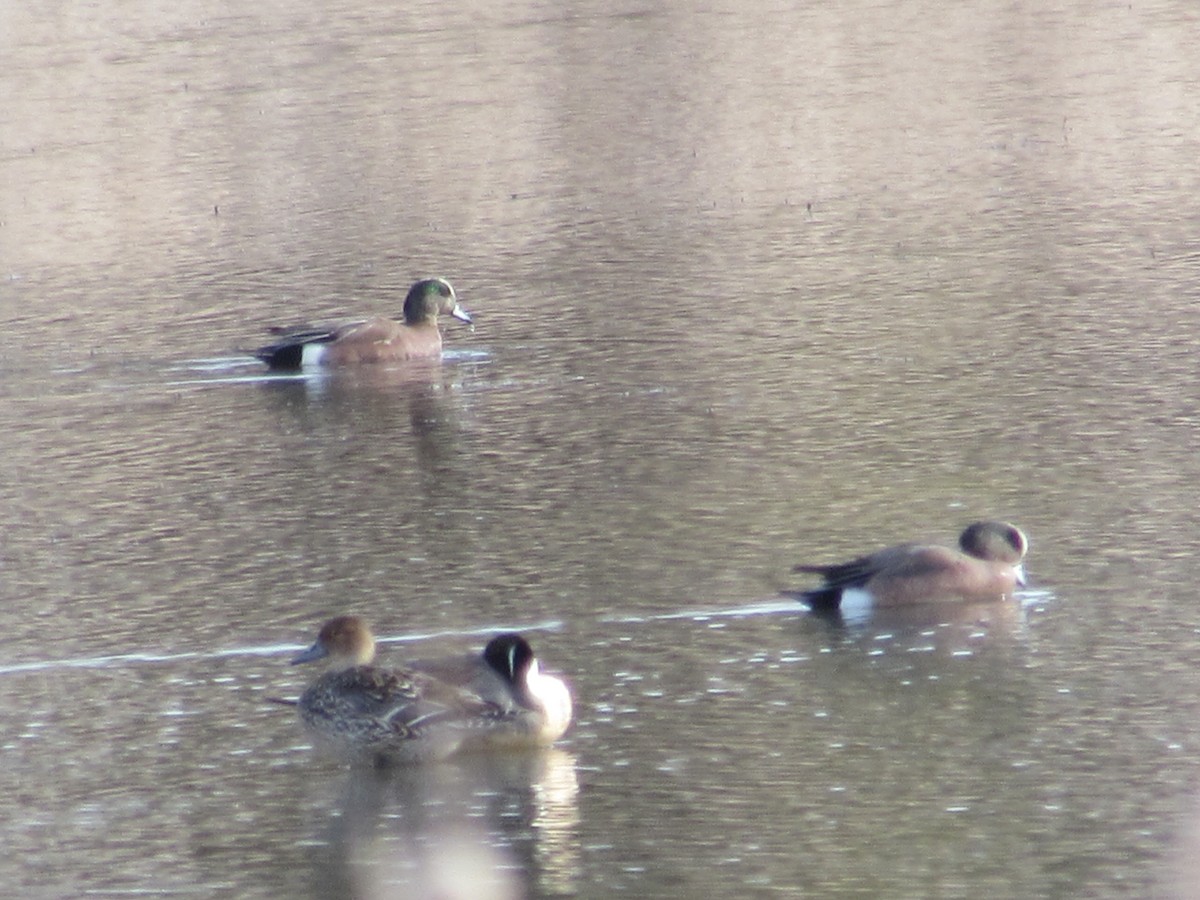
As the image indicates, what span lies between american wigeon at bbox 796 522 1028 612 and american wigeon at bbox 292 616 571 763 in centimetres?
149

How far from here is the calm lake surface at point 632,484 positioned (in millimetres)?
6809

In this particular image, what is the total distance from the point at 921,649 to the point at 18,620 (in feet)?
11.0

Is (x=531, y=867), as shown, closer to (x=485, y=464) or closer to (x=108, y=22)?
(x=485, y=464)

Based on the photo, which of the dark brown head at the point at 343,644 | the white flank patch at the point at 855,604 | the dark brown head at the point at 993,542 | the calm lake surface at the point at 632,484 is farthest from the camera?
the dark brown head at the point at 993,542

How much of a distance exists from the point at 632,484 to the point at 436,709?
325cm

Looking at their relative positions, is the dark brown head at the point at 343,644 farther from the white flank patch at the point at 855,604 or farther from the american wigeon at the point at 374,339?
the american wigeon at the point at 374,339

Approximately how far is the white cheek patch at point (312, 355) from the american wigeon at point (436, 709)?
6326 millimetres

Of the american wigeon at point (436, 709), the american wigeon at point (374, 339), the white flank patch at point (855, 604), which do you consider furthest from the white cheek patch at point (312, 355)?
the american wigeon at point (436, 709)

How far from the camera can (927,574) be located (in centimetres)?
855

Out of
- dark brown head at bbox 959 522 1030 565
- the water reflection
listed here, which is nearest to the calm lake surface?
the water reflection

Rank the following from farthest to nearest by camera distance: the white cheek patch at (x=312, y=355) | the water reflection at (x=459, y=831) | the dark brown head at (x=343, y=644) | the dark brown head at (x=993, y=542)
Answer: the white cheek patch at (x=312, y=355)
the dark brown head at (x=993, y=542)
the dark brown head at (x=343, y=644)
the water reflection at (x=459, y=831)

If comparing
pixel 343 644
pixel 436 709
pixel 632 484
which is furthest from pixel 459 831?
pixel 632 484

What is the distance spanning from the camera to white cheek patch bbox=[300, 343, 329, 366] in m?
13.6

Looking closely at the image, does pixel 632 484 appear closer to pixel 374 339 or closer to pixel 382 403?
pixel 382 403
